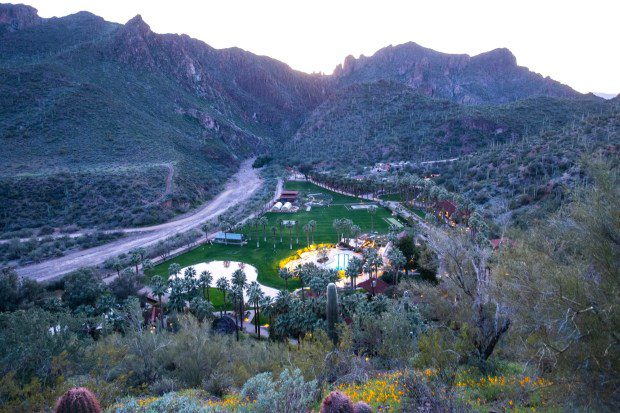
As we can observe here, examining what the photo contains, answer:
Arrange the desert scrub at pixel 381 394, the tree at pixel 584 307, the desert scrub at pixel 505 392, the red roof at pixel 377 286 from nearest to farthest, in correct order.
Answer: the tree at pixel 584 307 < the desert scrub at pixel 505 392 < the desert scrub at pixel 381 394 < the red roof at pixel 377 286

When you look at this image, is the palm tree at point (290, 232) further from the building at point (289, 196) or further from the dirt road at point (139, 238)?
the building at point (289, 196)

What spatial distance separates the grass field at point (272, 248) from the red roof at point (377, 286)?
6545 millimetres

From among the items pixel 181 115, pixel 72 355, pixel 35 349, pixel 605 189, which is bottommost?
pixel 72 355

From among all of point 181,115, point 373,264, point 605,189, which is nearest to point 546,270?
point 605,189

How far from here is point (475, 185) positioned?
61344 millimetres

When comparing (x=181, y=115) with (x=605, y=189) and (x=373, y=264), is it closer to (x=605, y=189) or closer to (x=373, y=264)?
(x=373, y=264)

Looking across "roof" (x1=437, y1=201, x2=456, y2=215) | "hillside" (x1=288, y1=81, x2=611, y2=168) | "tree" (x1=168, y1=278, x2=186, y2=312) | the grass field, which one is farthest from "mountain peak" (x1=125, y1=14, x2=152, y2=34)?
"tree" (x1=168, y1=278, x2=186, y2=312)

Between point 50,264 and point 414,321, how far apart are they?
41.4 metres

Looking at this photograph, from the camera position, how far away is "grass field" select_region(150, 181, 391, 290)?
4019cm

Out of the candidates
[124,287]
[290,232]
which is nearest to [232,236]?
[290,232]

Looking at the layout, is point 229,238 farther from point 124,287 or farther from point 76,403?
point 76,403

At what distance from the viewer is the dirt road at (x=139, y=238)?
40000 mm

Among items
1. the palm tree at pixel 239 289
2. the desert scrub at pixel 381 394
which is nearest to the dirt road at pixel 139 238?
the palm tree at pixel 239 289

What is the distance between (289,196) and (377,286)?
45338 mm
